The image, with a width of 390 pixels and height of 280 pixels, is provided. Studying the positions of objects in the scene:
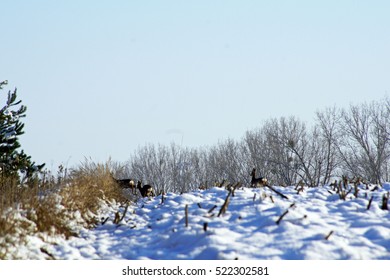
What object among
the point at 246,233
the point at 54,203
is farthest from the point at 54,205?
the point at 246,233

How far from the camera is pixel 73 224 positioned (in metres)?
8.48

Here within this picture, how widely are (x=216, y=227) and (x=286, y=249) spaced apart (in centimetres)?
135

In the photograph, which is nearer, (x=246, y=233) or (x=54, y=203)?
(x=246, y=233)

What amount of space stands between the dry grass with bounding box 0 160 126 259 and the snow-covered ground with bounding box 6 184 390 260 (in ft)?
0.88

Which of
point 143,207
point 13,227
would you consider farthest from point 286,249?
point 143,207

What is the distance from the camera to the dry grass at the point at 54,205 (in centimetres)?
721

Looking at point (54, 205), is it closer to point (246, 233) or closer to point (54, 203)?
point (54, 203)

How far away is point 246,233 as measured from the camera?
23.3 ft

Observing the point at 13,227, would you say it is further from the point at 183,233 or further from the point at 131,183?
the point at 131,183

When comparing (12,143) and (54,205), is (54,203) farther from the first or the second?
(12,143)

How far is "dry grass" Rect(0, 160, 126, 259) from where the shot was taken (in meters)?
7.21

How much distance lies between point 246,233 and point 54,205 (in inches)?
138

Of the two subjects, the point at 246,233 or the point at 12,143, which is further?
the point at 12,143

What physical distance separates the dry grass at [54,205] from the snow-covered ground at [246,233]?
10.6 inches
